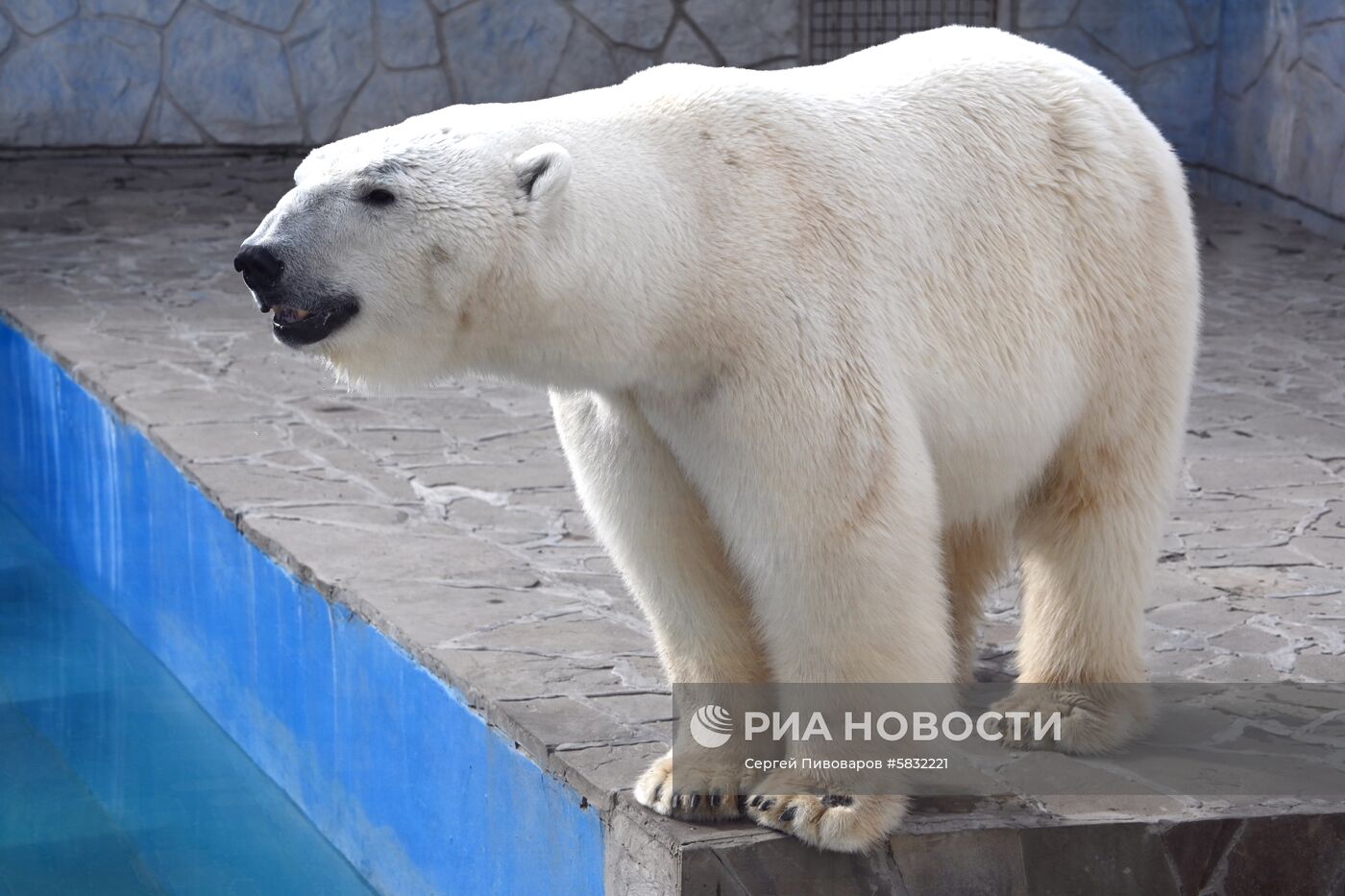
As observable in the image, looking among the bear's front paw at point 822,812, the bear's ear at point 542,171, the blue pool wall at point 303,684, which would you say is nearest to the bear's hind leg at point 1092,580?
the bear's front paw at point 822,812

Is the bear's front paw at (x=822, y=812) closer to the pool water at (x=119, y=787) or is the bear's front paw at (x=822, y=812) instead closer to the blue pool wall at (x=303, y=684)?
the blue pool wall at (x=303, y=684)

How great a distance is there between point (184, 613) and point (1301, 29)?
5831mm

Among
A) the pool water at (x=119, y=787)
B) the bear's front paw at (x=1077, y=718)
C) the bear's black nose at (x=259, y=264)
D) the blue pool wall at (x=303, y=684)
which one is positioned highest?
the bear's black nose at (x=259, y=264)

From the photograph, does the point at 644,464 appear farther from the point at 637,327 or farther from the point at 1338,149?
the point at 1338,149

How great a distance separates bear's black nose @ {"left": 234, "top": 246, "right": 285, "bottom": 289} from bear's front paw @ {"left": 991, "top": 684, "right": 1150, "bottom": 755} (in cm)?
122

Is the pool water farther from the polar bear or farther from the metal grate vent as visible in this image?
the metal grate vent

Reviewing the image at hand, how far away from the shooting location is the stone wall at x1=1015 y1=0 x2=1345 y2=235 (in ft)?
24.7

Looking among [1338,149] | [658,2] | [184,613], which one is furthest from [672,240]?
[658,2]

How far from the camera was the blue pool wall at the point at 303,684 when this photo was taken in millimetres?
2561

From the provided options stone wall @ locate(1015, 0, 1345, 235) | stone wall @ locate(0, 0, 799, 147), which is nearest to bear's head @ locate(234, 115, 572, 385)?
stone wall @ locate(1015, 0, 1345, 235)

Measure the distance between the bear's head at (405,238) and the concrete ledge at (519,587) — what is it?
2.31 feet

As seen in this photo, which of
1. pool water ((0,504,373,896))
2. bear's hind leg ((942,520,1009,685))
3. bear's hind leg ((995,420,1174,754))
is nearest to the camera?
bear's hind leg ((995,420,1174,754))

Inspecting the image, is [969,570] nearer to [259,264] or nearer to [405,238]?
[405,238]

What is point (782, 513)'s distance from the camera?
6.50ft
